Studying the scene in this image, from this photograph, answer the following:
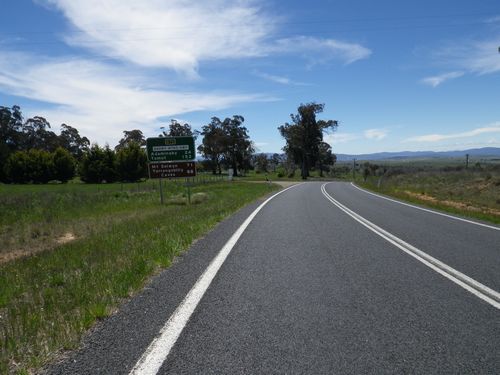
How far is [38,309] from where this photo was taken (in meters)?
5.28

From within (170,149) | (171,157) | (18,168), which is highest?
(170,149)

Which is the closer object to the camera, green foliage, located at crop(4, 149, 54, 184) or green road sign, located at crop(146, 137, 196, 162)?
green road sign, located at crop(146, 137, 196, 162)

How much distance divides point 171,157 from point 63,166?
6552cm

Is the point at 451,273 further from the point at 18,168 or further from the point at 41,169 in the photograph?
the point at 18,168

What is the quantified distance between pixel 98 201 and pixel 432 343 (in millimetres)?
29054

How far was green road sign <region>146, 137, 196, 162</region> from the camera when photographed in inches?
968

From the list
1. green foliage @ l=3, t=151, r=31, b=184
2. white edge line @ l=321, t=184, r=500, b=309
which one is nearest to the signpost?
white edge line @ l=321, t=184, r=500, b=309

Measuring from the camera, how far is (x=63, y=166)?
271 feet

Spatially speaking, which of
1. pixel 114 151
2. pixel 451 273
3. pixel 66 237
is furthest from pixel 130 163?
pixel 451 273

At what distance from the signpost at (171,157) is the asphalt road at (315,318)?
16580 millimetres

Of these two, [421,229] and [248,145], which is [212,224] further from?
[248,145]

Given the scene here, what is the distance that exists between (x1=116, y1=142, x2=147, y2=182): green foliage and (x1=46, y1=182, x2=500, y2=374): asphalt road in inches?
3025

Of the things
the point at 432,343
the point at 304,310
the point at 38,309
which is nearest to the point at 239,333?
the point at 304,310

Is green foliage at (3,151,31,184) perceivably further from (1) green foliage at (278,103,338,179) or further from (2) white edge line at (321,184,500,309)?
(2) white edge line at (321,184,500,309)
